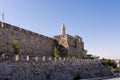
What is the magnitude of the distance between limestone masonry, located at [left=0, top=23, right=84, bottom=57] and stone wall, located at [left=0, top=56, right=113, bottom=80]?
5.30 metres

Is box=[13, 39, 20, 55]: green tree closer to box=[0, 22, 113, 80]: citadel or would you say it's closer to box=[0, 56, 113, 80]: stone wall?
box=[0, 22, 113, 80]: citadel

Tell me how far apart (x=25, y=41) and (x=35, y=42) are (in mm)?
2292

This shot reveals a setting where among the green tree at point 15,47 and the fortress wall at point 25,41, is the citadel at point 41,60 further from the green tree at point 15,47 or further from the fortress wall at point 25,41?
the green tree at point 15,47

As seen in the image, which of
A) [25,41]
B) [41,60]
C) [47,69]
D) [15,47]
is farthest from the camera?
[25,41]

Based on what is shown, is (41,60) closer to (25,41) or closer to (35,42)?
(25,41)

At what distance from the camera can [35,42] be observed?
28719mm

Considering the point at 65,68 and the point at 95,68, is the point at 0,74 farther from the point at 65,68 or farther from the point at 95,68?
the point at 95,68

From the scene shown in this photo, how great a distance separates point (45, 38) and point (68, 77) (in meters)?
10.9

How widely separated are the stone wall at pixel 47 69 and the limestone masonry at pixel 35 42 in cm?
530

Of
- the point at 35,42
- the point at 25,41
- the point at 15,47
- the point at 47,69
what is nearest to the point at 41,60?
the point at 47,69

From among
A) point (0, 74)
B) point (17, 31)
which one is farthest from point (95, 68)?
point (0, 74)

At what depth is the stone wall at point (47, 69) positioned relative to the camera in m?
15.6

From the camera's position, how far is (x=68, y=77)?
21.8 meters

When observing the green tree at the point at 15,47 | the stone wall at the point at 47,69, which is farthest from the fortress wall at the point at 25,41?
the stone wall at the point at 47,69
